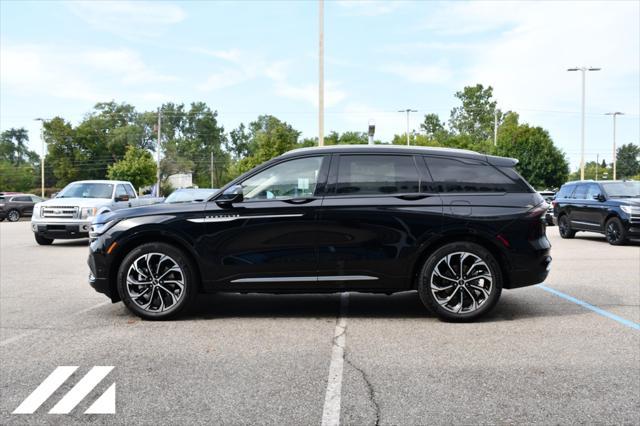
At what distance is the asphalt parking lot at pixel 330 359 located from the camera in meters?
3.49

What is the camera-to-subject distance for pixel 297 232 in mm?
5781

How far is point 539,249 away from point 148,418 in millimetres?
4180

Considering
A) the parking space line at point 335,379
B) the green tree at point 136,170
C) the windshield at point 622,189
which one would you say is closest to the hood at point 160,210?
the parking space line at point 335,379

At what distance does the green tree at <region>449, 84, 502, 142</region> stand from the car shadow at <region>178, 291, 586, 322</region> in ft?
321

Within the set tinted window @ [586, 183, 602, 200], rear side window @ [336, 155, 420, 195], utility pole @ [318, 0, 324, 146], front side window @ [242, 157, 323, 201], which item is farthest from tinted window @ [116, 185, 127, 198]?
tinted window @ [586, 183, 602, 200]

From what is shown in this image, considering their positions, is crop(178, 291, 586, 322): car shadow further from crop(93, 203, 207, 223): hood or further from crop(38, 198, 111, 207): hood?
crop(38, 198, 111, 207): hood

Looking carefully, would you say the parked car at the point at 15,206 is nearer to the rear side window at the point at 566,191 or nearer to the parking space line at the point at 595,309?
the rear side window at the point at 566,191

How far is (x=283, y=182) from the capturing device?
5922mm

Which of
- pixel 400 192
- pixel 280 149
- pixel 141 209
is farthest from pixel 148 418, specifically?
pixel 280 149

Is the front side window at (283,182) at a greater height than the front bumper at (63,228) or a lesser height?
greater

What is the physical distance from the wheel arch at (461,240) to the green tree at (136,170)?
68.5 metres

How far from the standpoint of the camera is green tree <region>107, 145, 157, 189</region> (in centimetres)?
7012

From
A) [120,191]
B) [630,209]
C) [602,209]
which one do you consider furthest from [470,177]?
[120,191]

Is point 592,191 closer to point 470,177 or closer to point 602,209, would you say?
point 602,209
